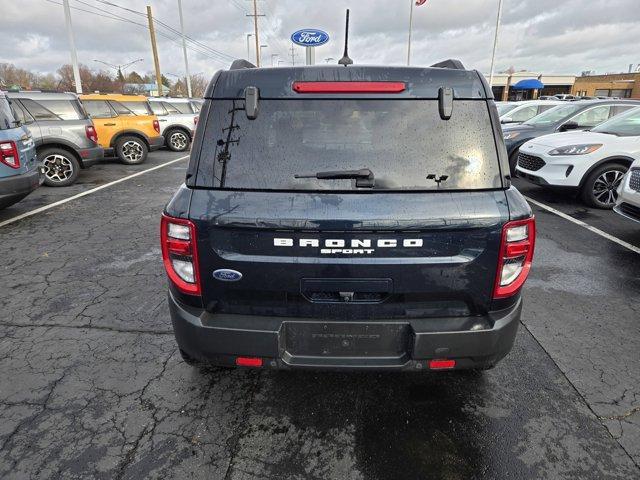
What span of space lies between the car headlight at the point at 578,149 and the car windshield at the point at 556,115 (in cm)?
257

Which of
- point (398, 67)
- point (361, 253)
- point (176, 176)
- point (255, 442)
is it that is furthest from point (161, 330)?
point (176, 176)

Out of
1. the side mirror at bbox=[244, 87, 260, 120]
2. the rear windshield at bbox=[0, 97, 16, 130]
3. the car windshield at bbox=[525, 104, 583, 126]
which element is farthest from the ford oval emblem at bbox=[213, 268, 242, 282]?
the car windshield at bbox=[525, 104, 583, 126]

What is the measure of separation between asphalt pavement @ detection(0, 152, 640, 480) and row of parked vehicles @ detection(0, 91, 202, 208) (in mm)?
2983

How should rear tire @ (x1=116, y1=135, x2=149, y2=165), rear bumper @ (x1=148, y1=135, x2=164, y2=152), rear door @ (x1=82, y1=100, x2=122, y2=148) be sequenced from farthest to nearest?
rear bumper @ (x1=148, y1=135, x2=164, y2=152), rear tire @ (x1=116, y1=135, x2=149, y2=165), rear door @ (x1=82, y1=100, x2=122, y2=148)

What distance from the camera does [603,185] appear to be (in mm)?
7152

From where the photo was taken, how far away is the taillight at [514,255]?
201 cm

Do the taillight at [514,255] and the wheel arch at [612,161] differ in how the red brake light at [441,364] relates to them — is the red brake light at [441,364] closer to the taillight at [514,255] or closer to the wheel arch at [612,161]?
the taillight at [514,255]

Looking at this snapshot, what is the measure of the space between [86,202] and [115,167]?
4704mm

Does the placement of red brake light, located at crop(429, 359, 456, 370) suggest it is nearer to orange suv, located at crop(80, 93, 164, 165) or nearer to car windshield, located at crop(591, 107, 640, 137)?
car windshield, located at crop(591, 107, 640, 137)

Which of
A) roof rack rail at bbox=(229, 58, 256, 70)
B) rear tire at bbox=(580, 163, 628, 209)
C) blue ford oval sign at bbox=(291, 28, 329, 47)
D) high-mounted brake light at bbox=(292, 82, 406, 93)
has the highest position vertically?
blue ford oval sign at bbox=(291, 28, 329, 47)

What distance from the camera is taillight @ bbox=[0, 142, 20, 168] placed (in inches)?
224

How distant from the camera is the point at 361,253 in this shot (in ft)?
6.45

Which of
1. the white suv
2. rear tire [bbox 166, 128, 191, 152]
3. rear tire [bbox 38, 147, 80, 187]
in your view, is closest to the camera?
rear tire [bbox 38, 147, 80, 187]

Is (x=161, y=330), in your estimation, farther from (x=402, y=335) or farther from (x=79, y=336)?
(x=402, y=335)
